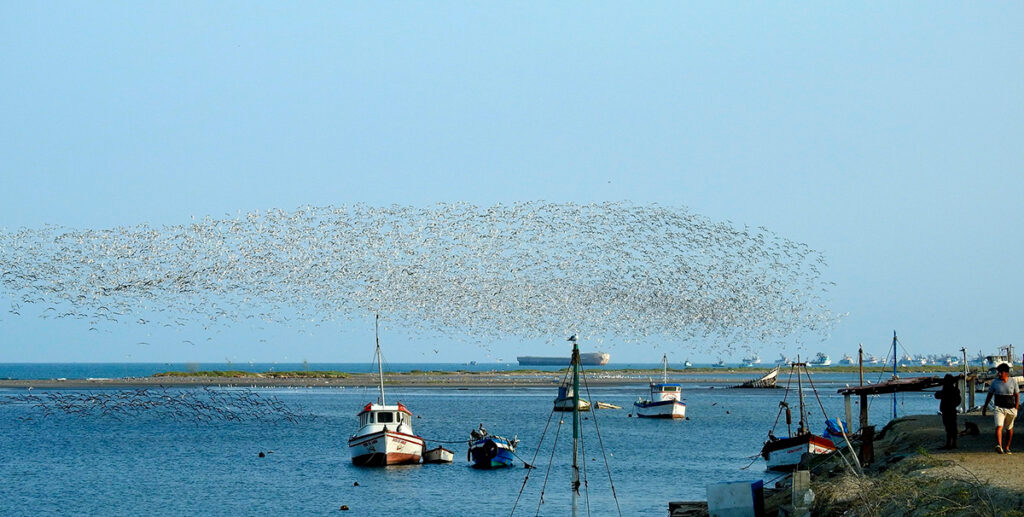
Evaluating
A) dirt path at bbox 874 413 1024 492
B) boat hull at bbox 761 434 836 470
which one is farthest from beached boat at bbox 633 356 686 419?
dirt path at bbox 874 413 1024 492

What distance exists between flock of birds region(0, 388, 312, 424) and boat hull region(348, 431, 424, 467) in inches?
1578

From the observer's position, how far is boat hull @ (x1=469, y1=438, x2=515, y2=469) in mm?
60406

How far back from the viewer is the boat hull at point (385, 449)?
6156 cm

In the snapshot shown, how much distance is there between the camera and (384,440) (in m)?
61.5

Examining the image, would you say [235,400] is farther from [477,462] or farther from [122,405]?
[477,462]

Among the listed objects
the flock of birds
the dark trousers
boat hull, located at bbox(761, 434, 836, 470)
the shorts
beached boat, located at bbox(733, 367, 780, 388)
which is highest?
the shorts

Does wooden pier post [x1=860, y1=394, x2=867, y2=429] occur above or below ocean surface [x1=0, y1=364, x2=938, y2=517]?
above

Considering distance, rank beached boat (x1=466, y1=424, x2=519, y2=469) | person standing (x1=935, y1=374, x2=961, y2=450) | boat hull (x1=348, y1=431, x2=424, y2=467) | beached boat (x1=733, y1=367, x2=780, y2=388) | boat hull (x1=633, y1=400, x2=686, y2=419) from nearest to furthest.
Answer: person standing (x1=935, y1=374, x2=961, y2=450) → beached boat (x1=466, y1=424, x2=519, y2=469) → boat hull (x1=348, y1=431, x2=424, y2=467) → boat hull (x1=633, y1=400, x2=686, y2=419) → beached boat (x1=733, y1=367, x2=780, y2=388)

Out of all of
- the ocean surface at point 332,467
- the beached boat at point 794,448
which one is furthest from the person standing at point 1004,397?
the beached boat at point 794,448

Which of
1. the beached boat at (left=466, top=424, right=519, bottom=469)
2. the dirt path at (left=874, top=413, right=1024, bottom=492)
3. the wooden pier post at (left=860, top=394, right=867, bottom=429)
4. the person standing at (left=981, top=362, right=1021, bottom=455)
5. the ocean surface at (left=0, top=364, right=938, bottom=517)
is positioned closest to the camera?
the dirt path at (left=874, top=413, right=1024, bottom=492)

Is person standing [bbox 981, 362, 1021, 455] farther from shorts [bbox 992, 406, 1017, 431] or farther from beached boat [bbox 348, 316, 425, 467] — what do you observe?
beached boat [bbox 348, 316, 425, 467]

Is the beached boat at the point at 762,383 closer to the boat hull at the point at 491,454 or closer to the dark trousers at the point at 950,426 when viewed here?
the boat hull at the point at 491,454

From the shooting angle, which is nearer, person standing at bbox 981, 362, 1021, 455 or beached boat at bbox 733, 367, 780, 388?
person standing at bbox 981, 362, 1021, 455

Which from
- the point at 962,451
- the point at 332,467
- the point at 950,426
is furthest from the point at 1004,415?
the point at 332,467
